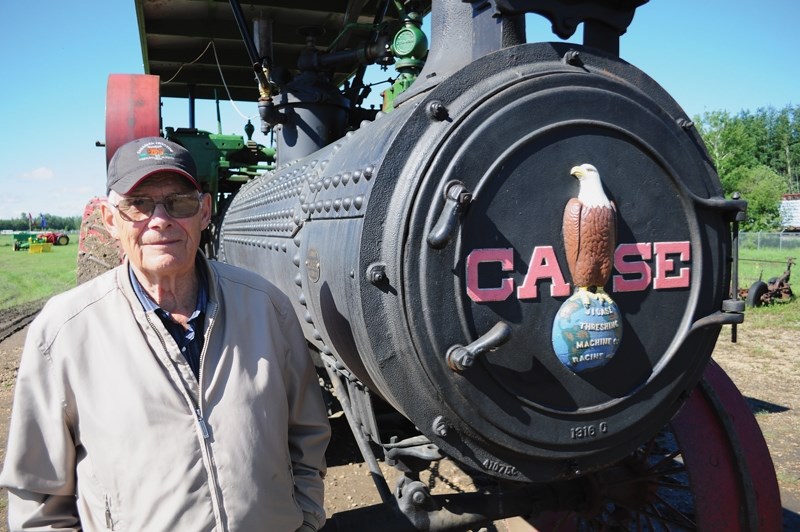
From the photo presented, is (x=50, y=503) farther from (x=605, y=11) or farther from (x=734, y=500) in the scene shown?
(x=734, y=500)

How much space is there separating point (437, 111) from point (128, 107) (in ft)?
11.7

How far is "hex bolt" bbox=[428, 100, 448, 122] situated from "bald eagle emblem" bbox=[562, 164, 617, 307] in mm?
355

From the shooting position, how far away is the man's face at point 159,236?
4.82 feet

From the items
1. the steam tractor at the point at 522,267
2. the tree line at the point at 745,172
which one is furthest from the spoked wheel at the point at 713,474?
the tree line at the point at 745,172

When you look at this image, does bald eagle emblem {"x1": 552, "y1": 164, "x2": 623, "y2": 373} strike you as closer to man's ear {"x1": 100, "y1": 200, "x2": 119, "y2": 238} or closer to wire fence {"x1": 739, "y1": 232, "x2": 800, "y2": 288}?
man's ear {"x1": 100, "y1": 200, "x2": 119, "y2": 238}

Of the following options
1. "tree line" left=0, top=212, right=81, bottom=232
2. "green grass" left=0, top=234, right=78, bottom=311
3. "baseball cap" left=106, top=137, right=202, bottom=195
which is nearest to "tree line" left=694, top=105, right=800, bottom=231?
"green grass" left=0, top=234, right=78, bottom=311

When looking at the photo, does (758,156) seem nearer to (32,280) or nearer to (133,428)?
(32,280)

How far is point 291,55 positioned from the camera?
677 centimetres

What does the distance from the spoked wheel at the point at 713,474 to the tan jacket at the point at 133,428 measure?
1.24 metres

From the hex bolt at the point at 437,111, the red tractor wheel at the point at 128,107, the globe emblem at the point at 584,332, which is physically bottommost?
the globe emblem at the point at 584,332

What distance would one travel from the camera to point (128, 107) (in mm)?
4398

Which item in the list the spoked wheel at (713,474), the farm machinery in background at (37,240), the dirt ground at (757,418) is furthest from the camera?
the farm machinery in background at (37,240)

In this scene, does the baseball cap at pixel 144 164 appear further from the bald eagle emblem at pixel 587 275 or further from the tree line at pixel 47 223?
the tree line at pixel 47 223

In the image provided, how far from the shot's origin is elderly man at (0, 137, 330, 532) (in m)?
1.33
